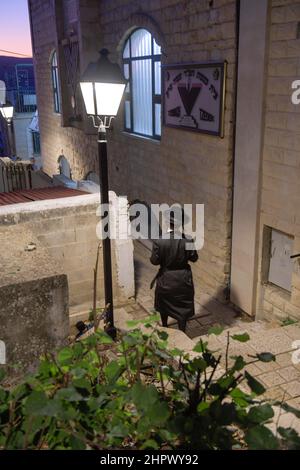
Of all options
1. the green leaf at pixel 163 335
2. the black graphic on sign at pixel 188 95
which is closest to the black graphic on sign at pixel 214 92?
the black graphic on sign at pixel 188 95

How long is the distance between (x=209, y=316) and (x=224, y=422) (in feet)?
17.1

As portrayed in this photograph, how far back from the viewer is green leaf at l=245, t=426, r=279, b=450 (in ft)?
4.95

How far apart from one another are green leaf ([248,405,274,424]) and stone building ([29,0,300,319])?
13.7 ft

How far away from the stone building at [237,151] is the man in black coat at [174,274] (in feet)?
4.44

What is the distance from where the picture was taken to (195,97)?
23.4 feet

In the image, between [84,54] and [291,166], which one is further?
[84,54]

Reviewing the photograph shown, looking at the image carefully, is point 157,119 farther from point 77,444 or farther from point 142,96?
point 77,444

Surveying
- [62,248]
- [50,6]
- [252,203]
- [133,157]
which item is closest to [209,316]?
[252,203]

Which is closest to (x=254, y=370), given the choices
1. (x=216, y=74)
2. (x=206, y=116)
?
(x=206, y=116)

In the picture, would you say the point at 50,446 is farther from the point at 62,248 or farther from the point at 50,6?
the point at 50,6

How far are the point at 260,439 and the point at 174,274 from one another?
3.91m

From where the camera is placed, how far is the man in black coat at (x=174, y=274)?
5.35 meters

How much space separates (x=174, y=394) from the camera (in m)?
2.03

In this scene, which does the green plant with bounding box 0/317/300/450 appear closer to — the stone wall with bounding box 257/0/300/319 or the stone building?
the stone wall with bounding box 257/0/300/319
